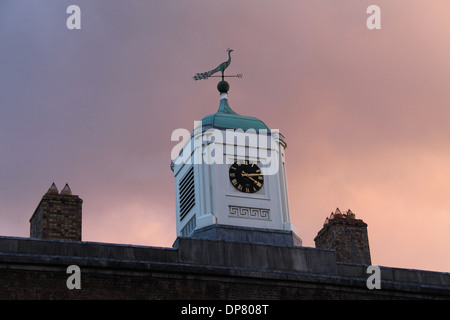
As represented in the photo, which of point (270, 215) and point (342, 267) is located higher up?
point (270, 215)

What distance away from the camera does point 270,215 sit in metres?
37.7

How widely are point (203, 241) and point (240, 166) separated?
20.2ft

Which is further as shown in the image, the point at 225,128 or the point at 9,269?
the point at 225,128

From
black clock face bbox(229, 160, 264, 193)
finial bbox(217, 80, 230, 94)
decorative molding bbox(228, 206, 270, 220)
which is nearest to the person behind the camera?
decorative molding bbox(228, 206, 270, 220)

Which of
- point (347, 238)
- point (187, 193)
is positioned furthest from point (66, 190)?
point (347, 238)

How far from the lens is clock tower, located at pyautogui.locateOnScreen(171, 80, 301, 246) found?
3694cm

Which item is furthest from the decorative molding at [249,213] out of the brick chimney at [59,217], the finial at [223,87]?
the finial at [223,87]

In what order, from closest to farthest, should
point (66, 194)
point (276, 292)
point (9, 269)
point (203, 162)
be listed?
point (9, 269)
point (276, 292)
point (66, 194)
point (203, 162)

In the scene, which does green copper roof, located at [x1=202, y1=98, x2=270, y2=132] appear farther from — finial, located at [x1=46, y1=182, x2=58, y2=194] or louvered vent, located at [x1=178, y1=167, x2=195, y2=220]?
finial, located at [x1=46, y1=182, x2=58, y2=194]

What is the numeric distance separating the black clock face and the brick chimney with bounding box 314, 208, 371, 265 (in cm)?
Answer: 357

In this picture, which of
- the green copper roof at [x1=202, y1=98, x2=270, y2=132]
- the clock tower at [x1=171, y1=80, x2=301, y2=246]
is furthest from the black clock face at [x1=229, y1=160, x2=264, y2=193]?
the green copper roof at [x1=202, y1=98, x2=270, y2=132]

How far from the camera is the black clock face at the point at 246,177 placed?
37906mm
